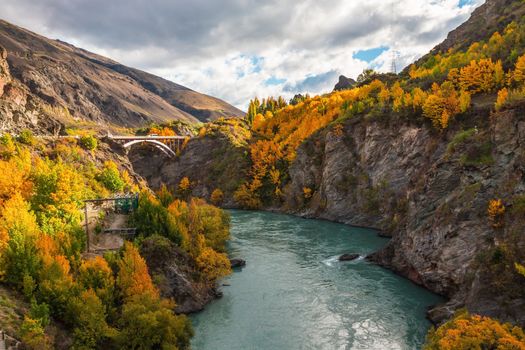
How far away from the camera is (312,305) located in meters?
41.9

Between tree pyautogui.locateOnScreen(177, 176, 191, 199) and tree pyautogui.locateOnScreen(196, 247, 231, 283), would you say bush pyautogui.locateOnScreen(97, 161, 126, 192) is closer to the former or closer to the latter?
tree pyautogui.locateOnScreen(196, 247, 231, 283)

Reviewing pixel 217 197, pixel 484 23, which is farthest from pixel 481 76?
pixel 217 197

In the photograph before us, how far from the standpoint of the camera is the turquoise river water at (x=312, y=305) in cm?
3462

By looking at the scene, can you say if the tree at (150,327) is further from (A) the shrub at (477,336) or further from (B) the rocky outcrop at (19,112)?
(B) the rocky outcrop at (19,112)

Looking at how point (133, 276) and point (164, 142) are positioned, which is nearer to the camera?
point (133, 276)

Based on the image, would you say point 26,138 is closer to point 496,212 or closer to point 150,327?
point 150,327

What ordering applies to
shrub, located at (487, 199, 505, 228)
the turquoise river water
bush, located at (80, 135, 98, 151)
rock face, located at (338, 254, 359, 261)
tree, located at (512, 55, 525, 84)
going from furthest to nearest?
bush, located at (80, 135, 98, 151) → tree, located at (512, 55, 525, 84) → rock face, located at (338, 254, 359, 261) → shrub, located at (487, 199, 505, 228) → the turquoise river water

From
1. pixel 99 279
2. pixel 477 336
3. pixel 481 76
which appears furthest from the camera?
pixel 481 76

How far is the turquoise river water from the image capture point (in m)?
34.6

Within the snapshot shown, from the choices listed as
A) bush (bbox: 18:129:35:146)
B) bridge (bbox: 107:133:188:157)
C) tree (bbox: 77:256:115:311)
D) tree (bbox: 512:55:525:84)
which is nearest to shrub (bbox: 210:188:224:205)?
bridge (bbox: 107:133:188:157)

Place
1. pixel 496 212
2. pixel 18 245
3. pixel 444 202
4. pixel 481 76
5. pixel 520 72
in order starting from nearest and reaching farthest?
pixel 18 245 < pixel 496 212 < pixel 444 202 < pixel 520 72 < pixel 481 76

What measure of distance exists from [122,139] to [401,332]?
104m

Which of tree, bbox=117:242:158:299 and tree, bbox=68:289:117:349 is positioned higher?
tree, bbox=117:242:158:299

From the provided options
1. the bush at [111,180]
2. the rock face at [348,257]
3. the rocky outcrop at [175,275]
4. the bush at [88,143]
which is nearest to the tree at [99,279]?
the rocky outcrop at [175,275]
